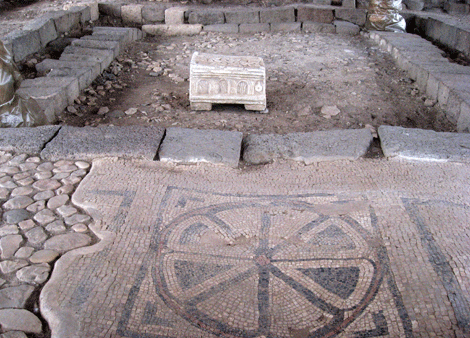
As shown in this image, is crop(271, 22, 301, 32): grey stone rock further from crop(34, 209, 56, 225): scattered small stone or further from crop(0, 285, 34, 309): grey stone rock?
crop(0, 285, 34, 309): grey stone rock

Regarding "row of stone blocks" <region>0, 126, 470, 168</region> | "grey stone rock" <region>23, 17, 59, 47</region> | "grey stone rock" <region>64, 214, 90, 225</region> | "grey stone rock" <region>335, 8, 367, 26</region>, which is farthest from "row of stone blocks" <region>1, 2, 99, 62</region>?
"grey stone rock" <region>335, 8, 367, 26</region>

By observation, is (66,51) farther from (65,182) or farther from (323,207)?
(323,207)

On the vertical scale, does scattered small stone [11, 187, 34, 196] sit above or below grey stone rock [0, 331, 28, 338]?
above

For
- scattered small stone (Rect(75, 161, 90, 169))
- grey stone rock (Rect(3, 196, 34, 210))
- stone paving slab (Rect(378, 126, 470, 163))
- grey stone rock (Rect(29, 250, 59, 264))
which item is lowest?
grey stone rock (Rect(29, 250, 59, 264))

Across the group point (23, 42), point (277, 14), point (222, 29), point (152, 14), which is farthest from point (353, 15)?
point (23, 42)

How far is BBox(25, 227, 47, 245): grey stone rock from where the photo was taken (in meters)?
2.48

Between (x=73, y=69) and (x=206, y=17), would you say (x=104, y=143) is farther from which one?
(x=206, y=17)

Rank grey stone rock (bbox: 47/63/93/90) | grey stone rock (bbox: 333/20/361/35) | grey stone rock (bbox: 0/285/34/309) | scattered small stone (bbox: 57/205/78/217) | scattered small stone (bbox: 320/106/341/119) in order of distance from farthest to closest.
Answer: grey stone rock (bbox: 333/20/361/35) → grey stone rock (bbox: 47/63/93/90) → scattered small stone (bbox: 320/106/341/119) → scattered small stone (bbox: 57/205/78/217) → grey stone rock (bbox: 0/285/34/309)

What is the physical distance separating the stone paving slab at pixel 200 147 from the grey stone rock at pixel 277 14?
18.4ft

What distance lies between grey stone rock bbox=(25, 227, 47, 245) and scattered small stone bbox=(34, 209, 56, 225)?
0.07 metres

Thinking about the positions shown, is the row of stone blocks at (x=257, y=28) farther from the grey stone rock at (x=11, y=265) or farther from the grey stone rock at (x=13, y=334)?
the grey stone rock at (x=13, y=334)

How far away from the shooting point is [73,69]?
530 cm

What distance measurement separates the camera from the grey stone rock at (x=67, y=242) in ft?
8.00

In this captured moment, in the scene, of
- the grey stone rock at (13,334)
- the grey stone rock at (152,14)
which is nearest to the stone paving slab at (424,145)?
the grey stone rock at (13,334)
